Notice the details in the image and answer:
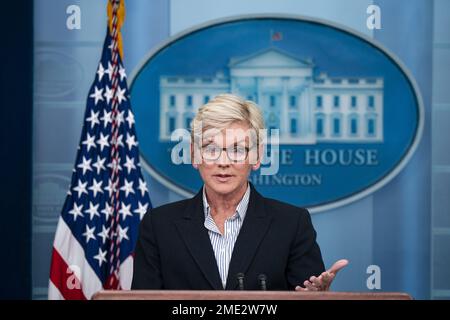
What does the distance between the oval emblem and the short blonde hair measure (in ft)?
5.83

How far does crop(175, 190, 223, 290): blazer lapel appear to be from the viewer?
5.71 ft

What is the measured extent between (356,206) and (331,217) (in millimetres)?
152

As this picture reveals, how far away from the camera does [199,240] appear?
1.81 meters

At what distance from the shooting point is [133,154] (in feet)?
10.7

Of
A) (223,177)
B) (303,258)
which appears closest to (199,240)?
(223,177)

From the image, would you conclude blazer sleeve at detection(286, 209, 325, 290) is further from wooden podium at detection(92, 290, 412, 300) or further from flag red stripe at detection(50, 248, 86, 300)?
flag red stripe at detection(50, 248, 86, 300)

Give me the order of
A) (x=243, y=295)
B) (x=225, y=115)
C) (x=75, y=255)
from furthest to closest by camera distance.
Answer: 1. (x=75, y=255)
2. (x=225, y=115)
3. (x=243, y=295)

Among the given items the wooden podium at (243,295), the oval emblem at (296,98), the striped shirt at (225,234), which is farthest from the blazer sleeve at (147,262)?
the oval emblem at (296,98)

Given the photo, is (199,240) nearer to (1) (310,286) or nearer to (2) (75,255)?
(1) (310,286)

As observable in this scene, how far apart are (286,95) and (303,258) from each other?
1864 millimetres

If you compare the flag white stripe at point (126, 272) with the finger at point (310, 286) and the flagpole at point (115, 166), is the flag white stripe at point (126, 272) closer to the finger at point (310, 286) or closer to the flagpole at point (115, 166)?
the flagpole at point (115, 166)

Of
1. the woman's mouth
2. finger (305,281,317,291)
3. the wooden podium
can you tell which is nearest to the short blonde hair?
the woman's mouth
